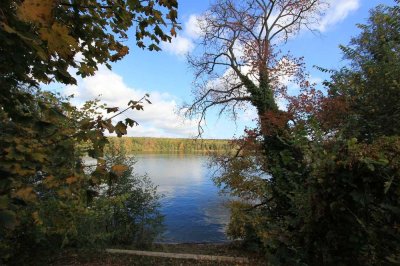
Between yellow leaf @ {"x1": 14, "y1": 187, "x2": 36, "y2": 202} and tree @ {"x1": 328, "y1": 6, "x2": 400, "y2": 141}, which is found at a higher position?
tree @ {"x1": 328, "y1": 6, "x2": 400, "y2": 141}

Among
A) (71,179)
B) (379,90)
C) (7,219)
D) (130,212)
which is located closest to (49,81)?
(71,179)

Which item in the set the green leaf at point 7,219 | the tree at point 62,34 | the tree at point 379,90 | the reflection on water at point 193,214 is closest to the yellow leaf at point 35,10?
the tree at point 62,34

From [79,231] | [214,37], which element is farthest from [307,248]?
[214,37]

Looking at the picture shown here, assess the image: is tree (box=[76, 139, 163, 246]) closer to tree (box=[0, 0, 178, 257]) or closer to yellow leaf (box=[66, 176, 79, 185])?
tree (box=[0, 0, 178, 257])

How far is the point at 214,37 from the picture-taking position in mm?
16891

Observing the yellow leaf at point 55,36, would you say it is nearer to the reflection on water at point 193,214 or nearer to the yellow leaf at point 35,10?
the yellow leaf at point 35,10

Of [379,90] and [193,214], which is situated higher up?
[379,90]

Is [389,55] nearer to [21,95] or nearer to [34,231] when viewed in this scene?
[21,95]

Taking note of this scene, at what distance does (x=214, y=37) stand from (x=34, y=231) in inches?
504

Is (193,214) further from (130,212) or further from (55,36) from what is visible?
(55,36)

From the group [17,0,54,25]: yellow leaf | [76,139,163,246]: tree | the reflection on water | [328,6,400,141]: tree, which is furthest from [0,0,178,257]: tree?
the reflection on water

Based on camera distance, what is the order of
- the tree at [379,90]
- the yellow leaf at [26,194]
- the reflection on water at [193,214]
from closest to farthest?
the yellow leaf at [26,194] < the tree at [379,90] < the reflection on water at [193,214]

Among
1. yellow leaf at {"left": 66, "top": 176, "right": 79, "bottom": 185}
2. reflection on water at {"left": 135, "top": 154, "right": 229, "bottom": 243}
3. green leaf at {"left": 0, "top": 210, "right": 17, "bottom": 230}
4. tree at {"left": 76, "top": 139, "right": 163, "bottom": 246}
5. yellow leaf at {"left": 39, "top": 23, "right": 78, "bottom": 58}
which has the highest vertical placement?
yellow leaf at {"left": 39, "top": 23, "right": 78, "bottom": 58}

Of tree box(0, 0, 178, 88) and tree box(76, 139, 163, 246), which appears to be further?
tree box(76, 139, 163, 246)
